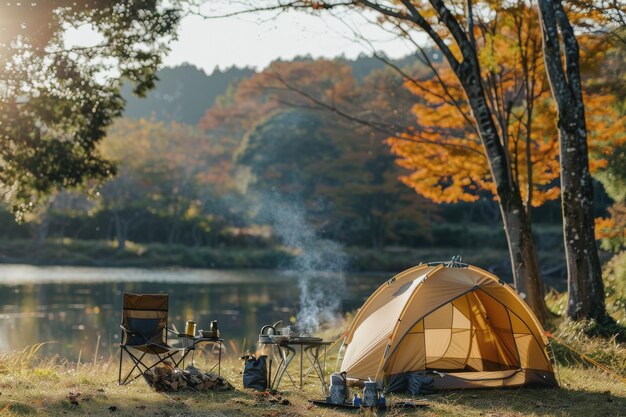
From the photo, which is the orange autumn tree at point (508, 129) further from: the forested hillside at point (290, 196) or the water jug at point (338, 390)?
the forested hillside at point (290, 196)

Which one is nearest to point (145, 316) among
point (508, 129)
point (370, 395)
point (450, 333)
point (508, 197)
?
point (370, 395)

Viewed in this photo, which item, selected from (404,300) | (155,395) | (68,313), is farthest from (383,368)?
(68,313)

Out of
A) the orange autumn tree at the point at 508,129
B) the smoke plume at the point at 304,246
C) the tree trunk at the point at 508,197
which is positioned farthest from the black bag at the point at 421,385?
the smoke plume at the point at 304,246

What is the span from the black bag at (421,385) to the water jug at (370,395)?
0.80 meters

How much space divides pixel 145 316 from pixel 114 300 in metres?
13.9

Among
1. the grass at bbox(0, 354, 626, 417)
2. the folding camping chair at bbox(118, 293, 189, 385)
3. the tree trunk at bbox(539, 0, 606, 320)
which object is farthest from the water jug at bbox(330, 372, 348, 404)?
the tree trunk at bbox(539, 0, 606, 320)

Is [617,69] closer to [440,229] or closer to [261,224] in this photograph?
[440,229]

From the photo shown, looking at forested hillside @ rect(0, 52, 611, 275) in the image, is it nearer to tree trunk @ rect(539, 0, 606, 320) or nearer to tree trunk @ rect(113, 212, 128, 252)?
tree trunk @ rect(113, 212, 128, 252)

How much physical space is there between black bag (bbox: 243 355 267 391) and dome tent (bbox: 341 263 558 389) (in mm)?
763

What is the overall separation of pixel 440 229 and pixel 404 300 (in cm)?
2562

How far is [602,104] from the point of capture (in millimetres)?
11680

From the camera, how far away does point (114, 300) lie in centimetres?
2009

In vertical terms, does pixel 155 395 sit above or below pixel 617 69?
below

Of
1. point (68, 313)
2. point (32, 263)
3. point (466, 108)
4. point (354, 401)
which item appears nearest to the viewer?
point (354, 401)
